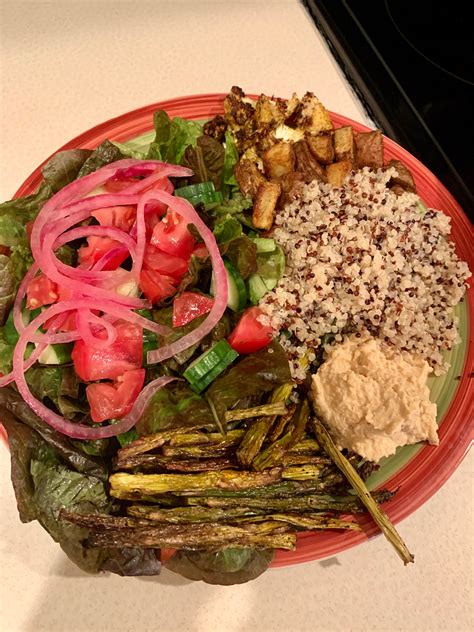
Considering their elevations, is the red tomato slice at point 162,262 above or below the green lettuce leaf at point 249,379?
above

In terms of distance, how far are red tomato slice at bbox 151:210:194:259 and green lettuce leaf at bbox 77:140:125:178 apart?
317mm

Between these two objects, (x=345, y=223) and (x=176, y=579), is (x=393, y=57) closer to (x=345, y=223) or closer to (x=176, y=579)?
(x=345, y=223)

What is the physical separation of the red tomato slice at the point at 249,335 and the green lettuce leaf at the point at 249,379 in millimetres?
48

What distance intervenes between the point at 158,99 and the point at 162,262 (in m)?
1.19

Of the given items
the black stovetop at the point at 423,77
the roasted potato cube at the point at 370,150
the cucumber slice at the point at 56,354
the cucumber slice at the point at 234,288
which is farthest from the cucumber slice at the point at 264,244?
the black stovetop at the point at 423,77

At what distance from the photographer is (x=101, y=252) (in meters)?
1.61

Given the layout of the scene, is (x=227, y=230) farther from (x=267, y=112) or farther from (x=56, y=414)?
(x=56, y=414)

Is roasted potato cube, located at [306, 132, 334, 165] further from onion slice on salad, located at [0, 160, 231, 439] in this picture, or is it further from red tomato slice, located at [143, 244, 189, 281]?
red tomato slice, located at [143, 244, 189, 281]

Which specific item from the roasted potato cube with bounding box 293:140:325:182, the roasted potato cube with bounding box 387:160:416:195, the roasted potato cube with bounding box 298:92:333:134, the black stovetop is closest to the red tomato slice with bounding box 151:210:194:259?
the roasted potato cube with bounding box 293:140:325:182

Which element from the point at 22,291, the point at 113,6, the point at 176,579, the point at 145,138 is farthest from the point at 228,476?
the point at 113,6

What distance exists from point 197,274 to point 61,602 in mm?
1102

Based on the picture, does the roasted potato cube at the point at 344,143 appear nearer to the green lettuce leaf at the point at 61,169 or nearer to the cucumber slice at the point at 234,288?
the cucumber slice at the point at 234,288

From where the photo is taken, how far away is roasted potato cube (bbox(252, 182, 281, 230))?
1.72m

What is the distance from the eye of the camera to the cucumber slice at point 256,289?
169cm
